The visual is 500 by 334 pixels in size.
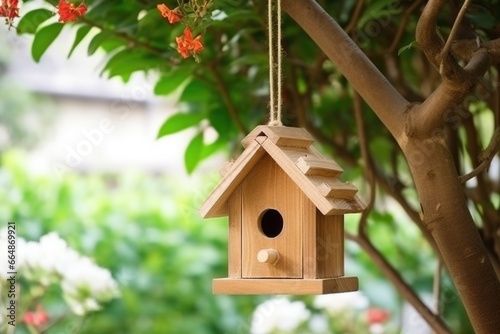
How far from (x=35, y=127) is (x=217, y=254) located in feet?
7.71

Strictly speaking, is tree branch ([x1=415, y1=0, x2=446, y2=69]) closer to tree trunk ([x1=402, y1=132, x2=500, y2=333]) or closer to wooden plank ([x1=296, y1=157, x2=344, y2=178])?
tree trunk ([x1=402, y1=132, x2=500, y2=333])

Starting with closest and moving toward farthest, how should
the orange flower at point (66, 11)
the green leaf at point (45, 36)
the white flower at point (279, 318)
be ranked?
the orange flower at point (66, 11), the green leaf at point (45, 36), the white flower at point (279, 318)

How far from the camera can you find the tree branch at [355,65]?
118 cm

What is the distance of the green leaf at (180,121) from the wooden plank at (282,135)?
0.56 metres

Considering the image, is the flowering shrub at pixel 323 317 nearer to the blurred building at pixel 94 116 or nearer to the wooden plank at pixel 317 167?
the wooden plank at pixel 317 167

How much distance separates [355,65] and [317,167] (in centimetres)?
15

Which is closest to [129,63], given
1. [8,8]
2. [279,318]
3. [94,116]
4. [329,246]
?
[8,8]

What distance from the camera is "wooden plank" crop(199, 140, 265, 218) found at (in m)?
1.28

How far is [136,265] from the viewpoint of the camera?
123 inches

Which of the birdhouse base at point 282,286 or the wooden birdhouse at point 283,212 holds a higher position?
the wooden birdhouse at point 283,212

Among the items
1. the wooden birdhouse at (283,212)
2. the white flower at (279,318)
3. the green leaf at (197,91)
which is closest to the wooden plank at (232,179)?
the wooden birdhouse at (283,212)

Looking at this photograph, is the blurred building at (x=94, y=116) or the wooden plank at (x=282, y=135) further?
the blurred building at (x=94, y=116)

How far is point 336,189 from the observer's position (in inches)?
49.4

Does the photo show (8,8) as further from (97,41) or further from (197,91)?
(197,91)
